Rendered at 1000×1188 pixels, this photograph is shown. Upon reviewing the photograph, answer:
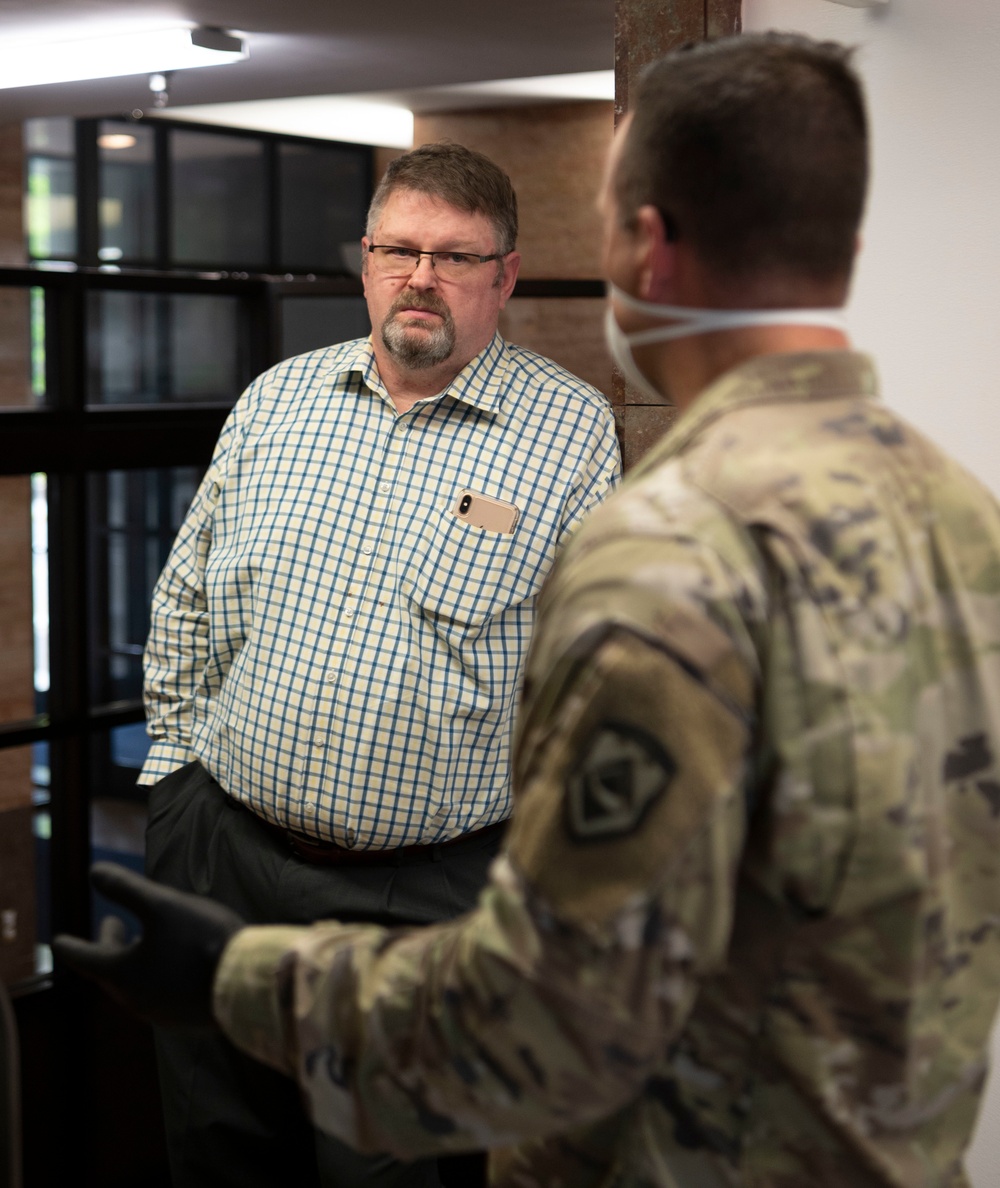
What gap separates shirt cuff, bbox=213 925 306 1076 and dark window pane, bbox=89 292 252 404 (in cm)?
938

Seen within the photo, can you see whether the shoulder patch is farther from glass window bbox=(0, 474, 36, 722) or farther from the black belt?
glass window bbox=(0, 474, 36, 722)

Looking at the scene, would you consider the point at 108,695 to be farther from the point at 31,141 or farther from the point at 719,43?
the point at 719,43

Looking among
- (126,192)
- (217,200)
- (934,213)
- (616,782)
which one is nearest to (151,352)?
(217,200)

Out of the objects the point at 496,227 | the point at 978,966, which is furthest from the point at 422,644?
the point at 978,966

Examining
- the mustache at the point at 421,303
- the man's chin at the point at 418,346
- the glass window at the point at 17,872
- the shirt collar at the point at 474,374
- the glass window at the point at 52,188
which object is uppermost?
the glass window at the point at 52,188

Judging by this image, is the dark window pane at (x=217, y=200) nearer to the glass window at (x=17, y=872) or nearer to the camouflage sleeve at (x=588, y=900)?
the glass window at (x=17, y=872)

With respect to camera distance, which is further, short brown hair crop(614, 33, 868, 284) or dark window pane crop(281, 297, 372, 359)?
dark window pane crop(281, 297, 372, 359)

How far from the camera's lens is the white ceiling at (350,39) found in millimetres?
4730

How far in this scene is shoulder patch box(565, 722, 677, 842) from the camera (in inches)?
26.6

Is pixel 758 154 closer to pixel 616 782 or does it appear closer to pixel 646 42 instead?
pixel 616 782

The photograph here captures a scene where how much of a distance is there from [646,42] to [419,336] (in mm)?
490

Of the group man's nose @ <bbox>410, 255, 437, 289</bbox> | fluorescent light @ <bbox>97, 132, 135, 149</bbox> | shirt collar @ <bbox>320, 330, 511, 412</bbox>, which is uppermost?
fluorescent light @ <bbox>97, 132, 135, 149</bbox>

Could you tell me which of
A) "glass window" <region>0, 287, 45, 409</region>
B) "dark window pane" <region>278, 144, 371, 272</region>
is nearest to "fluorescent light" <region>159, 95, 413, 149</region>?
"dark window pane" <region>278, 144, 371, 272</region>

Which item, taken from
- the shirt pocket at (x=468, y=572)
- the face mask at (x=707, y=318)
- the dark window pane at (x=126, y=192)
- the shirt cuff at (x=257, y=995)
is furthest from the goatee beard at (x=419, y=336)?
the dark window pane at (x=126, y=192)
